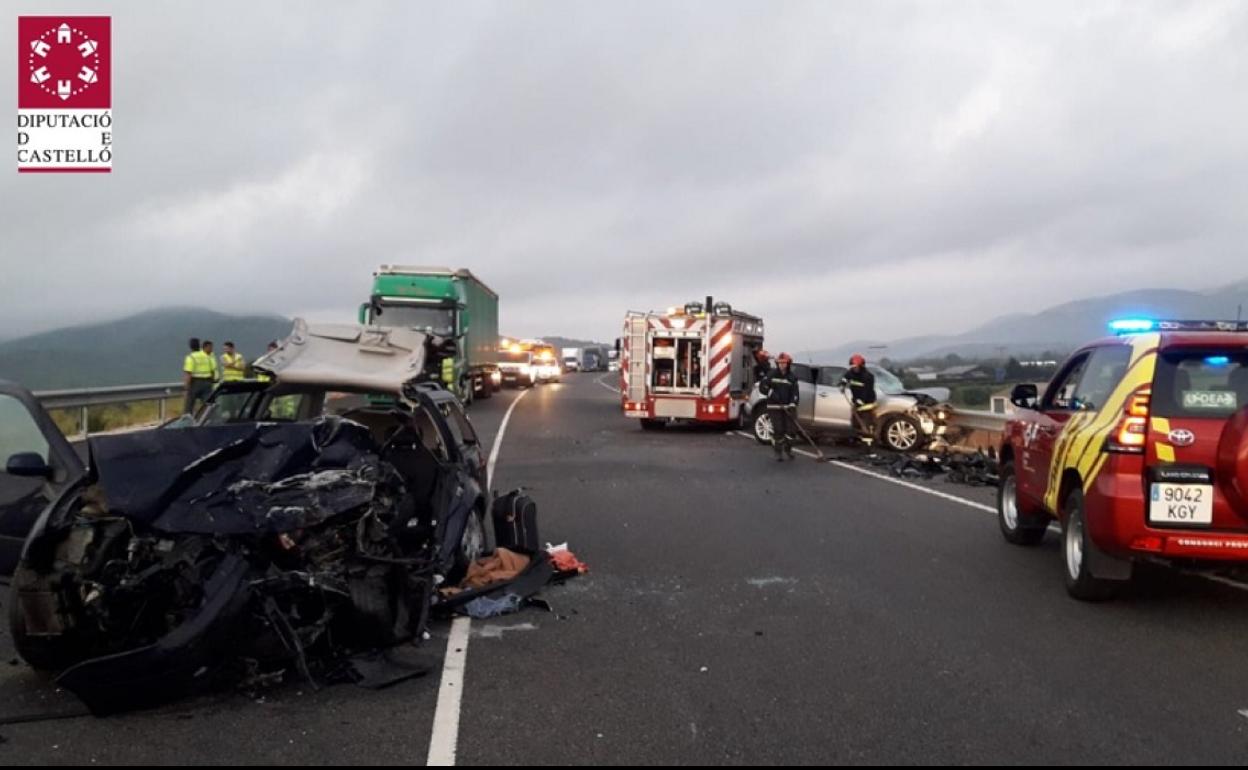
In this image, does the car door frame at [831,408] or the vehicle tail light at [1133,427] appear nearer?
the vehicle tail light at [1133,427]

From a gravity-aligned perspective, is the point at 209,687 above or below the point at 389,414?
below

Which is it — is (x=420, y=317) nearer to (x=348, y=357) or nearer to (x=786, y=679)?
(x=348, y=357)

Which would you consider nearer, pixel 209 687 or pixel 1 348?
pixel 209 687

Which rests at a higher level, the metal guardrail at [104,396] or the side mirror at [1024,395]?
the side mirror at [1024,395]

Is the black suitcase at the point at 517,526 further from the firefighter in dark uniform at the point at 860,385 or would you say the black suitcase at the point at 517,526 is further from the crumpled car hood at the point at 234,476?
the firefighter in dark uniform at the point at 860,385

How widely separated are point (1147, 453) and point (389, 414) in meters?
Result: 5.27

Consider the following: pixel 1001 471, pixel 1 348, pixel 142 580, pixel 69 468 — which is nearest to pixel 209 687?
pixel 142 580

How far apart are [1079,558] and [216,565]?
18.0 feet

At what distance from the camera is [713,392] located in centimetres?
2189

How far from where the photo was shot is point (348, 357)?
24.3 ft

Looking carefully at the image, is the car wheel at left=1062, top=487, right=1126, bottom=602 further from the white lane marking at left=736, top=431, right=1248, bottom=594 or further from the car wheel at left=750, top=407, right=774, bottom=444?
the car wheel at left=750, top=407, right=774, bottom=444

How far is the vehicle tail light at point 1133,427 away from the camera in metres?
6.25

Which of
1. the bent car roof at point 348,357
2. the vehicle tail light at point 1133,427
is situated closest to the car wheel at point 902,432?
the vehicle tail light at point 1133,427

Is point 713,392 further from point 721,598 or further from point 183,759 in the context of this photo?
point 183,759
